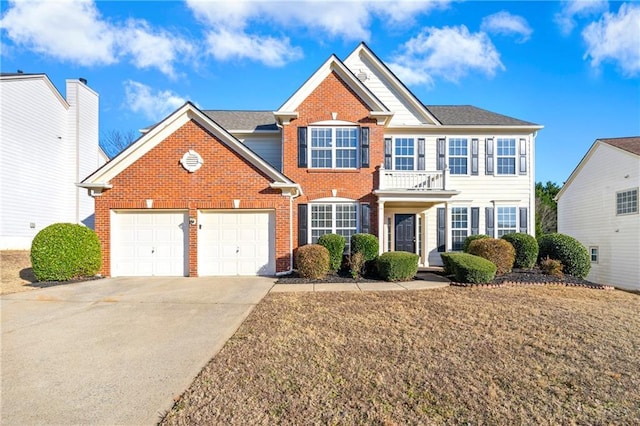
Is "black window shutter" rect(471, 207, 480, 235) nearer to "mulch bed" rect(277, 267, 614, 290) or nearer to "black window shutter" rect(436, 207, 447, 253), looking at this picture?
"black window shutter" rect(436, 207, 447, 253)

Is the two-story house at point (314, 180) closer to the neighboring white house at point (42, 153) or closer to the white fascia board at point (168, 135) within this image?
the white fascia board at point (168, 135)

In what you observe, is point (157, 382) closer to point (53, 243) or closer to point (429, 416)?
point (429, 416)

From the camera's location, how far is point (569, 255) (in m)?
12.3

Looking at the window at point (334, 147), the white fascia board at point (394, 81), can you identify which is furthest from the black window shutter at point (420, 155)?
the window at point (334, 147)

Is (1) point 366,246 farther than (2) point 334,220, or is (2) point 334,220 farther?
(2) point 334,220

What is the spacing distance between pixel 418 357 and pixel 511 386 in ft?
3.75

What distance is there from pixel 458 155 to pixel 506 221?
12.0ft

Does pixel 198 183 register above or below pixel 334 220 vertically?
above

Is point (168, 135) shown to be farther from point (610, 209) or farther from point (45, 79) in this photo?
point (610, 209)

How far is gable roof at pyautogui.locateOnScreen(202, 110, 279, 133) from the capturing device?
51.6 feet

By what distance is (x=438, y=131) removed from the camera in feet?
50.0

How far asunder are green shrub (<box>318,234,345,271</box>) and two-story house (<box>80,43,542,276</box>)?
1.28 meters

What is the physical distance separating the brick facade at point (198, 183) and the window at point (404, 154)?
19.8ft

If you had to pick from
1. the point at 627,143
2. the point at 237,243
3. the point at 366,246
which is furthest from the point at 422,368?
the point at 627,143
